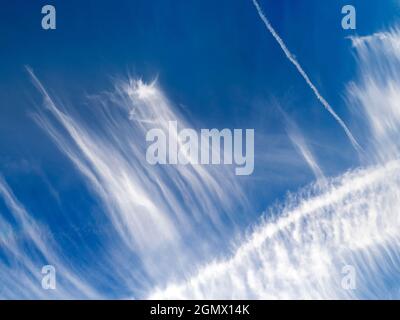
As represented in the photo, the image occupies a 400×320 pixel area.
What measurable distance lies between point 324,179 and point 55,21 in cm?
416

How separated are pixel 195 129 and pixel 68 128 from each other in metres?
1.67

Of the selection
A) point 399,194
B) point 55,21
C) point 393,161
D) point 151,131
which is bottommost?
point 399,194
